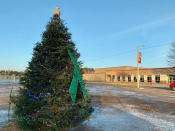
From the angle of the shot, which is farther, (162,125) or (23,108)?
(162,125)

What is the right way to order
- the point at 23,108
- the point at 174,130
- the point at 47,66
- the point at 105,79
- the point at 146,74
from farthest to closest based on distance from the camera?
1. the point at 105,79
2. the point at 146,74
3. the point at 174,130
4. the point at 47,66
5. the point at 23,108

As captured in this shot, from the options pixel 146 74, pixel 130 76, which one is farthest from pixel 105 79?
pixel 146 74

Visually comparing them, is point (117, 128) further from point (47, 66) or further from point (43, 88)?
point (47, 66)

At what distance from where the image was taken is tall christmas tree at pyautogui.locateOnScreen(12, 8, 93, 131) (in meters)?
3.97

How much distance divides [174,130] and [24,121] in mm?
5080

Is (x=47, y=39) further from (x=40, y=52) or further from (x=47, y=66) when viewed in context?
(x=47, y=66)

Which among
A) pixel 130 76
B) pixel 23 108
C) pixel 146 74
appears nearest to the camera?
pixel 23 108

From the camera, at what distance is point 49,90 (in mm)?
4102

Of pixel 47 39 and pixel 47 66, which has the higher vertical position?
pixel 47 39

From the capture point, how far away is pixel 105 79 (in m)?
58.4

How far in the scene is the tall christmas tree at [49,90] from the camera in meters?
3.97

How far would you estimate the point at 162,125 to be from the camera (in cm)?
536

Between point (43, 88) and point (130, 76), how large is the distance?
44.5 metres

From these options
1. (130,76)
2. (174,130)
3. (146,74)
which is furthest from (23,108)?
(130,76)
